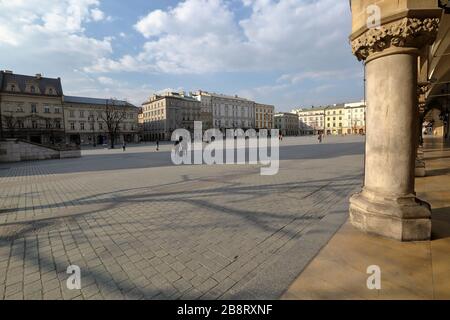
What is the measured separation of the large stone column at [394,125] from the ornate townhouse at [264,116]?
116m

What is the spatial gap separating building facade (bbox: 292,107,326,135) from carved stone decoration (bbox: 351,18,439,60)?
432ft

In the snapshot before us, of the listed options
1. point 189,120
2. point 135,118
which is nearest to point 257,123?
point 189,120

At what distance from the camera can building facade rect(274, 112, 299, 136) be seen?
5059 inches

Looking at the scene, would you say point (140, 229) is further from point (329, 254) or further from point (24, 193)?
point (24, 193)

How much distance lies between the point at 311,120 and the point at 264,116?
29840 mm

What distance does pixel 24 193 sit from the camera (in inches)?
325

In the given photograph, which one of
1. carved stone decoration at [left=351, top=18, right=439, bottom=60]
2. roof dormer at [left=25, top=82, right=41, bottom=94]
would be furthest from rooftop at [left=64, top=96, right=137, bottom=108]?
carved stone decoration at [left=351, top=18, right=439, bottom=60]

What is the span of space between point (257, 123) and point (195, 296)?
121 metres

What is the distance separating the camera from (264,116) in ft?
406

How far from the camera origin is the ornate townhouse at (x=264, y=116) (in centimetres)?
12038

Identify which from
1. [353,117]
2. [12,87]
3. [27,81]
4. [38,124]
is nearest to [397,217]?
[38,124]

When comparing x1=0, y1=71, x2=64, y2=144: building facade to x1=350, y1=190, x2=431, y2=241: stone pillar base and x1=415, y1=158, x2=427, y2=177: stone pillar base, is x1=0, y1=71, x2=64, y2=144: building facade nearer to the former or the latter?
x1=350, y1=190, x2=431, y2=241: stone pillar base
